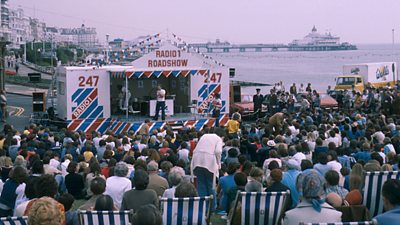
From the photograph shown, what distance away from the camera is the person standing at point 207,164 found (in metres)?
11.3

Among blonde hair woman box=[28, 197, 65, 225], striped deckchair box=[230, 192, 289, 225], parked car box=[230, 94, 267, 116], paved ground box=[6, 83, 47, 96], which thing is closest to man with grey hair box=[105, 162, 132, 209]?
striped deckchair box=[230, 192, 289, 225]

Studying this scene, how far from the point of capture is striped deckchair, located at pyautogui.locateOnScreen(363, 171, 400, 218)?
29.0ft

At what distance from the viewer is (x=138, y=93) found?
26734 mm

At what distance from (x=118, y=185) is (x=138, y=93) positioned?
1727cm

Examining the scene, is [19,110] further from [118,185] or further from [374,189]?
[374,189]

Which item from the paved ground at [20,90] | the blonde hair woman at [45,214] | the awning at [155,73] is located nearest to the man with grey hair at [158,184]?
the blonde hair woman at [45,214]

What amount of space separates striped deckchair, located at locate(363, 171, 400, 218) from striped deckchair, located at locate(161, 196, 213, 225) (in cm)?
214

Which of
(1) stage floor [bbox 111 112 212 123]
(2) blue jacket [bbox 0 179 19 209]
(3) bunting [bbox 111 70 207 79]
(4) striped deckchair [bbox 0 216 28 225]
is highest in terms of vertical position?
(3) bunting [bbox 111 70 207 79]

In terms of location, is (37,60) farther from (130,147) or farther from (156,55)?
(130,147)

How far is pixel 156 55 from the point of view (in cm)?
2439

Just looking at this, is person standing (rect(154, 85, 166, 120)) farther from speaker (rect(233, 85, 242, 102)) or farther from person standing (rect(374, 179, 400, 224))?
person standing (rect(374, 179, 400, 224))

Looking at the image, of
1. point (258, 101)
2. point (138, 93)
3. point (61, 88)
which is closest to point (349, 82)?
point (258, 101)

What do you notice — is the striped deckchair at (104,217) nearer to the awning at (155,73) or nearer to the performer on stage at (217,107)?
the awning at (155,73)

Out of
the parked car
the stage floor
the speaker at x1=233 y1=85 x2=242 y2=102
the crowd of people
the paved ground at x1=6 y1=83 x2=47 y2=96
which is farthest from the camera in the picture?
the paved ground at x1=6 y1=83 x2=47 y2=96
